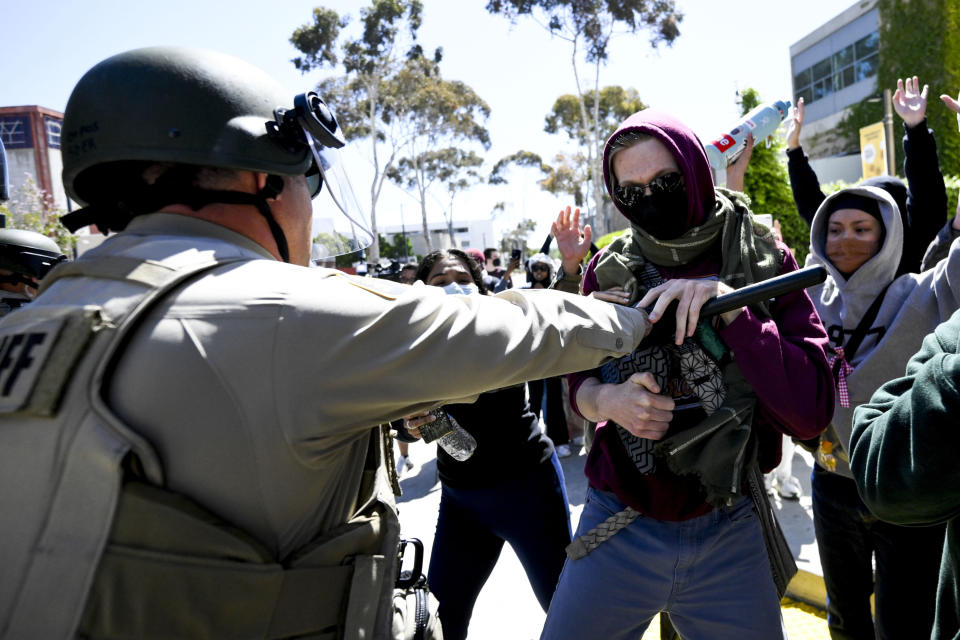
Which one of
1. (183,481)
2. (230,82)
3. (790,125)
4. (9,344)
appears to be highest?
(790,125)

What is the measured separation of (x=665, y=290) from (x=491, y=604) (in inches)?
110

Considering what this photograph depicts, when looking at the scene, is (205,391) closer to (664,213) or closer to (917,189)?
(664,213)

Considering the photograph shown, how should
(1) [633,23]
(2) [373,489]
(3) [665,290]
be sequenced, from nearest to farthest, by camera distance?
(2) [373,489]
(3) [665,290]
(1) [633,23]

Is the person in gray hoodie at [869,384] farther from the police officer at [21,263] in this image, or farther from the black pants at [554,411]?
the black pants at [554,411]

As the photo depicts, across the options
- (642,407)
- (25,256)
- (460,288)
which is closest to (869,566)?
(642,407)

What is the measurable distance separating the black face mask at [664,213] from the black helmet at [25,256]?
9.54 feet

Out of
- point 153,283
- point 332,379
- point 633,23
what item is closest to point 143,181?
point 153,283

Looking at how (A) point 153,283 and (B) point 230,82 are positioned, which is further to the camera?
(B) point 230,82

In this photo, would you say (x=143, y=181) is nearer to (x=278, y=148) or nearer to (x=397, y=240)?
(x=278, y=148)

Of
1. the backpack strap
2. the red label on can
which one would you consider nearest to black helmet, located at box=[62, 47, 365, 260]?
the backpack strap

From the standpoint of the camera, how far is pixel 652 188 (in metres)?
1.95

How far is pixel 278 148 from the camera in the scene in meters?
1.44

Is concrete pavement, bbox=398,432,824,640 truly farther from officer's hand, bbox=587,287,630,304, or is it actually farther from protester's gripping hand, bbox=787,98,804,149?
protester's gripping hand, bbox=787,98,804,149

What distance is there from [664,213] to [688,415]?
598 mm
